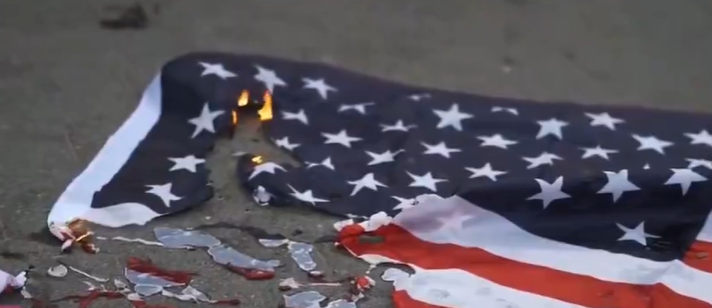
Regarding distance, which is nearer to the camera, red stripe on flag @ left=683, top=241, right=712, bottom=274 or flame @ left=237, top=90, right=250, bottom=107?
red stripe on flag @ left=683, top=241, right=712, bottom=274

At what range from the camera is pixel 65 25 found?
193 centimetres

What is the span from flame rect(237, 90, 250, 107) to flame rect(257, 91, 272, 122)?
0.09 ft

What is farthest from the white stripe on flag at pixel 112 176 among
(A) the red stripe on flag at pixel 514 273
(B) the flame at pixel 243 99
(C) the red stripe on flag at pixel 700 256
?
(C) the red stripe on flag at pixel 700 256

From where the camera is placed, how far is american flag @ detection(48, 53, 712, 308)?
1288 millimetres

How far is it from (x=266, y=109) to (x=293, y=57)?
26 cm

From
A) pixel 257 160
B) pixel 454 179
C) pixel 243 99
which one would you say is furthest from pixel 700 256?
pixel 243 99

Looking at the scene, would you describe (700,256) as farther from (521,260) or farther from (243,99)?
(243,99)

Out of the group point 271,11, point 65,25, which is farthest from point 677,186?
point 65,25

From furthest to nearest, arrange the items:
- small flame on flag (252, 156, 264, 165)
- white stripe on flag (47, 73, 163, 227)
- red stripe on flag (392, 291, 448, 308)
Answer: small flame on flag (252, 156, 264, 165) < white stripe on flag (47, 73, 163, 227) < red stripe on flag (392, 291, 448, 308)

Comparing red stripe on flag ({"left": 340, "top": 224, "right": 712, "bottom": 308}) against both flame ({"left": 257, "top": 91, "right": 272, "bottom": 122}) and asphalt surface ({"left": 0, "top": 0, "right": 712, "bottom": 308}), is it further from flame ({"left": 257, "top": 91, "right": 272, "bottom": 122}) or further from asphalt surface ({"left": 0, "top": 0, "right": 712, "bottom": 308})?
flame ({"left": 257, "top": 91, "right": 272, "bottom": 122})

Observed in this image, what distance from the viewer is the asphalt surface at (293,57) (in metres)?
1.41

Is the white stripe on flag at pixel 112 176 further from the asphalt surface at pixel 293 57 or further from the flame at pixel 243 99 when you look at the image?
the flame at pixel 243 99

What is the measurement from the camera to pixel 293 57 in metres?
1.87

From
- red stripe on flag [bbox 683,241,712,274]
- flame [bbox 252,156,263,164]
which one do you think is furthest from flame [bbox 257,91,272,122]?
red stripe on flag [bbox 683,241,712,274]
